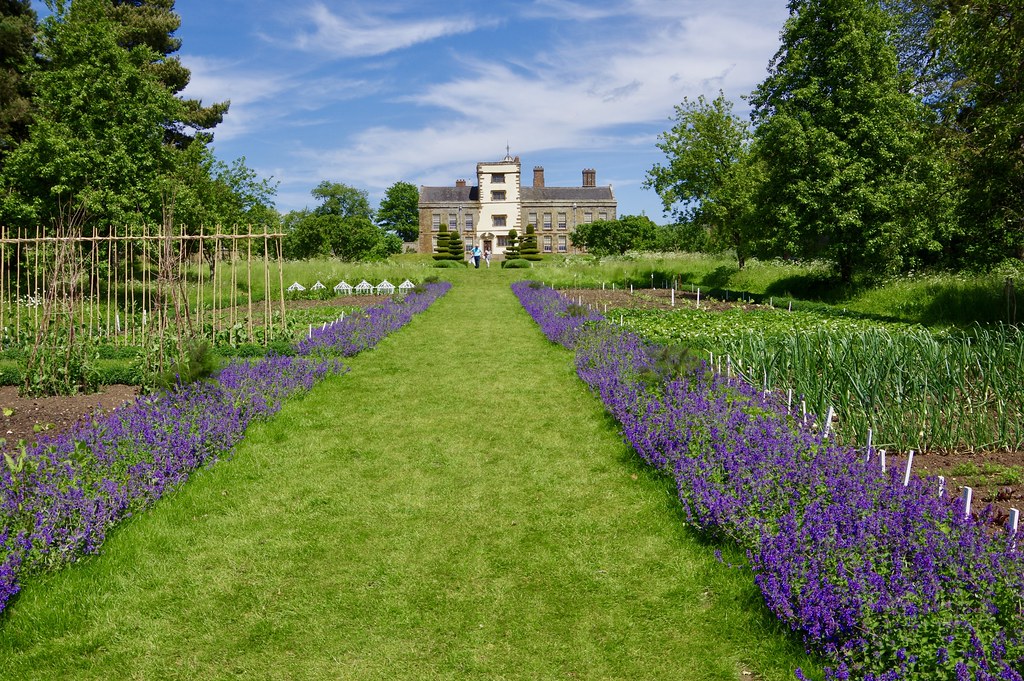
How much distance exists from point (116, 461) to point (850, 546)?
5.93m

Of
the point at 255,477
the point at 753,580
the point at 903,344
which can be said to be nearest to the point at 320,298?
the point at 255,477

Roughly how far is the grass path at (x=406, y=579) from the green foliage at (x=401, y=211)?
80876 mm

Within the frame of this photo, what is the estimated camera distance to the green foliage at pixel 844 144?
1966cm

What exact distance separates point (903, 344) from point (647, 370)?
3.03 metres

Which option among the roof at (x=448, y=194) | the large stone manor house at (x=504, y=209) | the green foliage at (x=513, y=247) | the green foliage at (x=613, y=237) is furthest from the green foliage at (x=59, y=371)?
the roof at (x=448, y=194)

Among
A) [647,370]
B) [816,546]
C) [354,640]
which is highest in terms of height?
[647,370]

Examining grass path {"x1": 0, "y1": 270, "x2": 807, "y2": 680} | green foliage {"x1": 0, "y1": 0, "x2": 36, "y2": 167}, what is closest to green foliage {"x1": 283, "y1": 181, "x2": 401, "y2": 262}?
green foliage {"x1": 0, "y1": 0, "x2": 36, "y2": 167}

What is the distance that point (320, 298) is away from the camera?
24.7 metres

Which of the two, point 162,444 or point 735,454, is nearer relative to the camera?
point 735,454

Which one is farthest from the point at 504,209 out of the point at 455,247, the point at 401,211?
the point at 401,211

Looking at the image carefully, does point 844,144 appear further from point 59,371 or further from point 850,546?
point 59,371

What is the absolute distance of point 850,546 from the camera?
3.87m

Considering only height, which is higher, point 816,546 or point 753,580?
point 816,546

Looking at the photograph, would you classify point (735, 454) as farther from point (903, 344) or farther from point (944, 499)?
point (903, 344)
